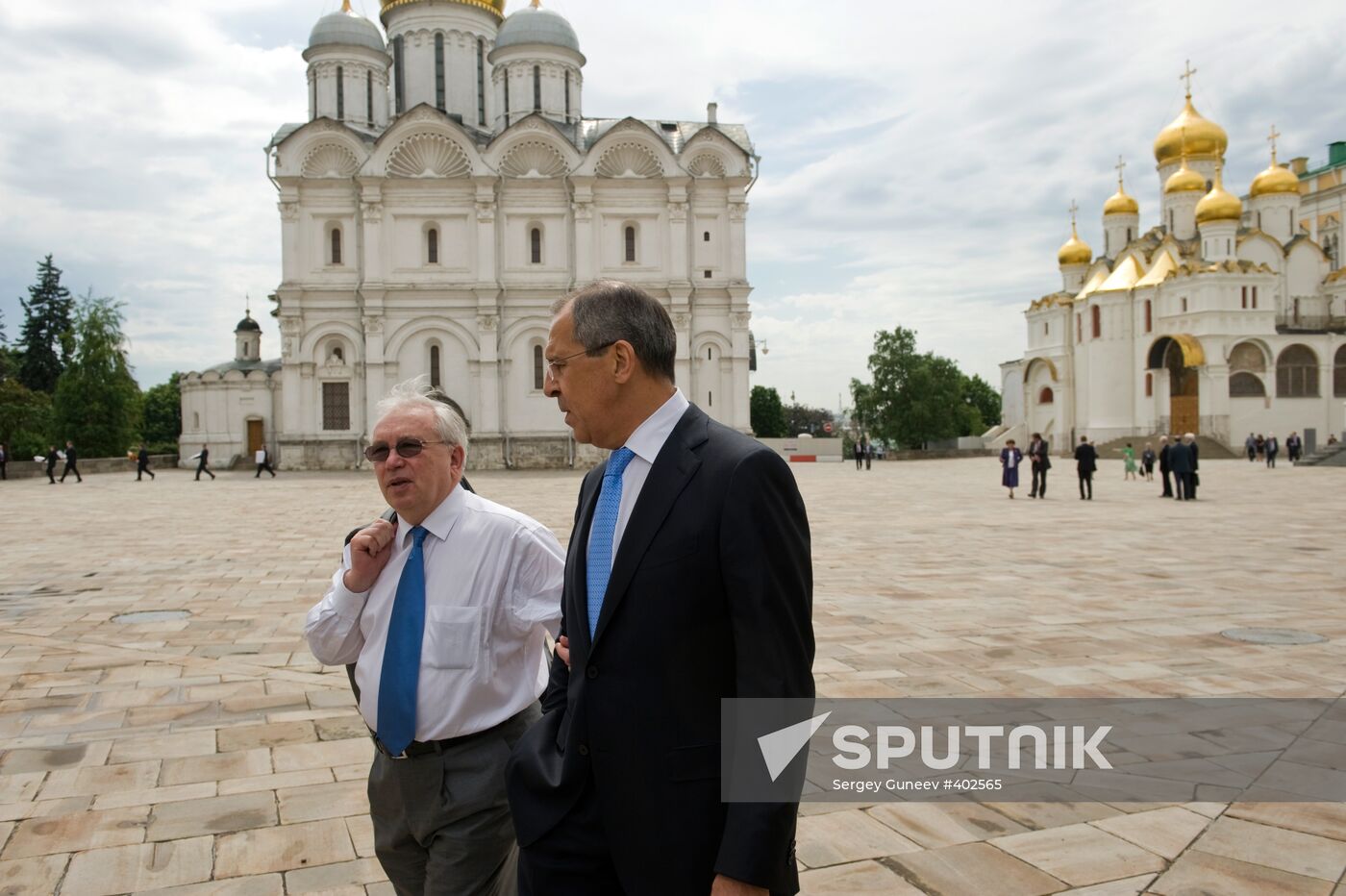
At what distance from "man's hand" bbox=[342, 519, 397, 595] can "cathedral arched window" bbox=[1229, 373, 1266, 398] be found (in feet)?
187

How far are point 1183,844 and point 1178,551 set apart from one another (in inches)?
404

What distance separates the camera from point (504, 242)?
44719mm

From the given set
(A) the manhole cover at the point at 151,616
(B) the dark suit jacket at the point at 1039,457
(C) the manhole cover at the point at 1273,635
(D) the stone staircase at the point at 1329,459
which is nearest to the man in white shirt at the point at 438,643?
(C) the manhole cover at the point at 1273,635

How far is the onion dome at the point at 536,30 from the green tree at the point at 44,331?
3899cm

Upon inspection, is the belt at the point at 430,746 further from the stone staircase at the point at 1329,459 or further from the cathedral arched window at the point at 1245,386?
the cathedral arched window at the point at 1245,386

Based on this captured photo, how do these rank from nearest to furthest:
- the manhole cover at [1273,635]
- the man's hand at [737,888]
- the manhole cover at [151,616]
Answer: the man's hand at [737,888] → the manhole cover at [1273,635] → the manhole cover at [151,616]

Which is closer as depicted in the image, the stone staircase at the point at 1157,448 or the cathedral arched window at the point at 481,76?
the stone staircase at the point at 1157,448

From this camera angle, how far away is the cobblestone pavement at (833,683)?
4.05 m

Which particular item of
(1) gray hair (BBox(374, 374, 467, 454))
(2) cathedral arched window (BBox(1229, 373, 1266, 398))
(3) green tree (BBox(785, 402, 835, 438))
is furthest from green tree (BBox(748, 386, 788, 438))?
(1) gray hair (BBox(374, 374, 467, 454))

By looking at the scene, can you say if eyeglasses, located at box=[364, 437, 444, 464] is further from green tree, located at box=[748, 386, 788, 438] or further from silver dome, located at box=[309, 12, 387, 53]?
green tree, located at box=[748, 386, 788, 438]

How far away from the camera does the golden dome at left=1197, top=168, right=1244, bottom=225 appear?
2114 inches

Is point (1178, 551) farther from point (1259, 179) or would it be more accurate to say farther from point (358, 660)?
point (1259, 179)

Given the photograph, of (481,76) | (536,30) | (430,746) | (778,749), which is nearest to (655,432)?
(778,749)

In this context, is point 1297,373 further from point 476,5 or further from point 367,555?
point 367,555
